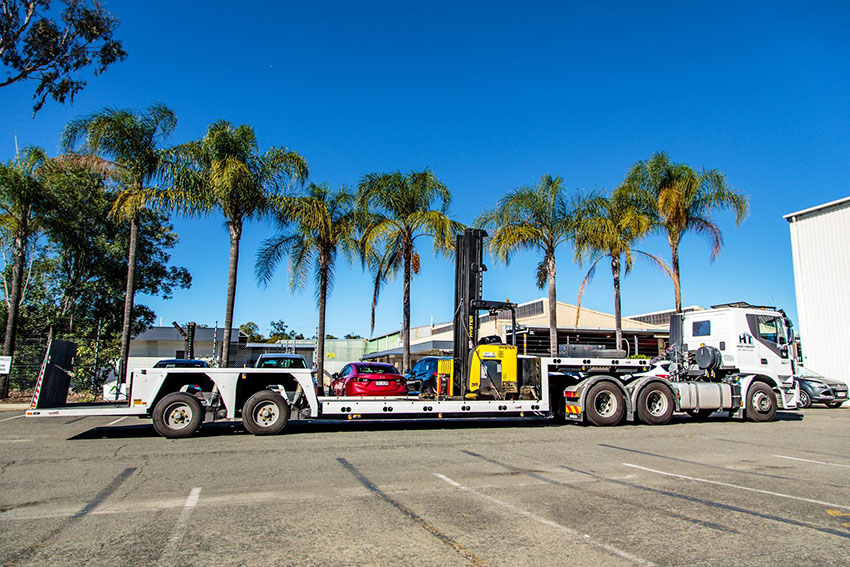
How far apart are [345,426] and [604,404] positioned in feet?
20.0

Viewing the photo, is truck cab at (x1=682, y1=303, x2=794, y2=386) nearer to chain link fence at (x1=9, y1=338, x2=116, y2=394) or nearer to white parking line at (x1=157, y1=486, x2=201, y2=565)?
white parking line at (x1=157, y1=486, x2=201, y2=565)

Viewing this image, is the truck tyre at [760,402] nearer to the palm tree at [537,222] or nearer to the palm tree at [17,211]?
the palm tree at [537,222]

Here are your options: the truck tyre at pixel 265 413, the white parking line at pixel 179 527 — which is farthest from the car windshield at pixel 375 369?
the white parking line at pixel 179 527

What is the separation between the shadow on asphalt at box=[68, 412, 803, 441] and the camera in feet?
39.6

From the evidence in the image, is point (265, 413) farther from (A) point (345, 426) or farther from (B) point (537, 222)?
(B) point (537, 222)

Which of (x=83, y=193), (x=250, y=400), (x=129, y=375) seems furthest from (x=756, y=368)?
(x=83, y=193)

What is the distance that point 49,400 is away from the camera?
37.2ft

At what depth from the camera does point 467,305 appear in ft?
46.0

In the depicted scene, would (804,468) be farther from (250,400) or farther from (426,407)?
(250,400)

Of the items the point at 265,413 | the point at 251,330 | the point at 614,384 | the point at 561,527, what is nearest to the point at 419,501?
the point at 561,527

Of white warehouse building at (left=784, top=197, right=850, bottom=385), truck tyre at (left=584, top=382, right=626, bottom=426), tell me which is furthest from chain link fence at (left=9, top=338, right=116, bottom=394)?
white warehouse building at (left=784, top=197, right=850, bottom=385)

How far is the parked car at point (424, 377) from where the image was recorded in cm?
1471

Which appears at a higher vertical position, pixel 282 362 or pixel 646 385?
pixel 282 362

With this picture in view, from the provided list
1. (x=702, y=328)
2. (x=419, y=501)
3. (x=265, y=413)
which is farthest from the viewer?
(x=702, y=328)
